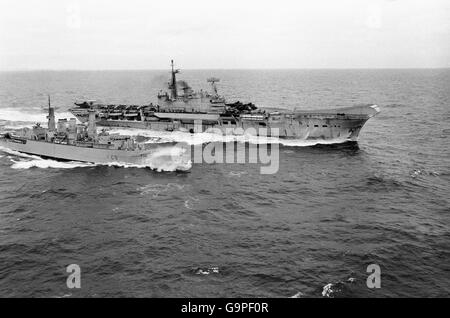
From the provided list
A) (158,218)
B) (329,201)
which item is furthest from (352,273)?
(158,218)

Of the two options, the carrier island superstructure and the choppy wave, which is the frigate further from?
the carrier island superstructure

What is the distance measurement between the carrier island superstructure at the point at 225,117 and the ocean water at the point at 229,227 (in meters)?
9.28

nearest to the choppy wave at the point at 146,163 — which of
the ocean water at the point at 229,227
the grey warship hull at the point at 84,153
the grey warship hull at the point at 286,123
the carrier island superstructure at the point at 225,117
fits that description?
the ocean water at the point at 229,227

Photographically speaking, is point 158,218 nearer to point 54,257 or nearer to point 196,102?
point 54,257

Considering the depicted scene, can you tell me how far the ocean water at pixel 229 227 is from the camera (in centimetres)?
2377

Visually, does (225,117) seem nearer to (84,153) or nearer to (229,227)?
(84,153)

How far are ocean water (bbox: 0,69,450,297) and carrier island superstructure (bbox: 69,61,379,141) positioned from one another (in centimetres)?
928

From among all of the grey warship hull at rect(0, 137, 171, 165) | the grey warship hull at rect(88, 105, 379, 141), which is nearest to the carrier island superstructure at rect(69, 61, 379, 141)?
the grey warship hull at rect(88, 105, 379, 141)

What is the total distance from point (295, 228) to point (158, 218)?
1166 cm

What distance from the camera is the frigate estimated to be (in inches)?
1927

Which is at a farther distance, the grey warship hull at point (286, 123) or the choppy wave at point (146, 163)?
the grey warship hull at point (286, 123)

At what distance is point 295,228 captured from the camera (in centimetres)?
3114

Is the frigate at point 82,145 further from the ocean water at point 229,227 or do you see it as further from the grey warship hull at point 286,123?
the grey warship hull at point 286,123

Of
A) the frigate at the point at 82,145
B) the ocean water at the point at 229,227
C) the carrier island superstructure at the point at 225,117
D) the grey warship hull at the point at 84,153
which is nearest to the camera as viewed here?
the ocean water at the point at 229,227
